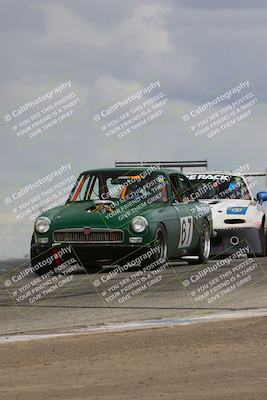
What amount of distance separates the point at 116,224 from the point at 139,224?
362 mm

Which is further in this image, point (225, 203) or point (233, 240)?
point (225, 203)

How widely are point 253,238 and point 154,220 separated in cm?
479

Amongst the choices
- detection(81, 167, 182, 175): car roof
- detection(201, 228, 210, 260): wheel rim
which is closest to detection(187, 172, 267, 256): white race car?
detection(201, 228, 210, 260): wheel rim

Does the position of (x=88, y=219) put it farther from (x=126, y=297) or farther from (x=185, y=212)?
(x=126, y=297)

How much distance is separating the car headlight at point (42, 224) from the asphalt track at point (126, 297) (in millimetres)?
735

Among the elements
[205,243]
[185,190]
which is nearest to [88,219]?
[185,190]

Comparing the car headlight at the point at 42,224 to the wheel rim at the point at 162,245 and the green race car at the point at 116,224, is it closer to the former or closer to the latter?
the green race car at the point at 116,224

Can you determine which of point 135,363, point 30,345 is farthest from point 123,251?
point 135,363

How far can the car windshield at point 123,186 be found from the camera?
17.8m

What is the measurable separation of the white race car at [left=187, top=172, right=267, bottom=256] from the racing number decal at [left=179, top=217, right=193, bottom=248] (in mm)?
2135

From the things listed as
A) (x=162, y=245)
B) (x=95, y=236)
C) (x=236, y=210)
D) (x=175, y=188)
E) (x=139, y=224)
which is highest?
(x=95, y=236)

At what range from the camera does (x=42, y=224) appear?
17188 mm

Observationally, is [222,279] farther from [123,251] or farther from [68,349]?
[68,349]

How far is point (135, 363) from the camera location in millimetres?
8359
